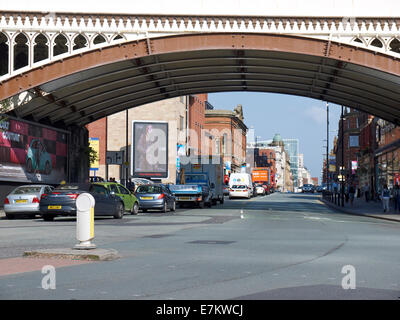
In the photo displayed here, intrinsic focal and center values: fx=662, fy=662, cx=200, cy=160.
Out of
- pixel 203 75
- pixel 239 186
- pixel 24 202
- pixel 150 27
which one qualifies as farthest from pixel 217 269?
pixel 239 186

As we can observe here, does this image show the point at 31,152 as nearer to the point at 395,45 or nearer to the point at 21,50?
the point at 21,50

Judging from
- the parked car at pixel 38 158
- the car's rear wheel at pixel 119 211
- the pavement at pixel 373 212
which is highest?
the parked car at pixel 38 158

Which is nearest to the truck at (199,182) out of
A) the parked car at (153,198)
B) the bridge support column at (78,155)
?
the parked car at (153,198)

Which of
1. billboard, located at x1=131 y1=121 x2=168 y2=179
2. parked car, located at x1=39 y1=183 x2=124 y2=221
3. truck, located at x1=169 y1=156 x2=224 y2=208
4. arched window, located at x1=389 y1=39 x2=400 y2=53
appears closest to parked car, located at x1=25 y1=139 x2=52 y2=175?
truck, located at x1=169 y1=156 x2=224 y2=208

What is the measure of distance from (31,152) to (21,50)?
6.11 metres

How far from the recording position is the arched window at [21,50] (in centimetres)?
3606

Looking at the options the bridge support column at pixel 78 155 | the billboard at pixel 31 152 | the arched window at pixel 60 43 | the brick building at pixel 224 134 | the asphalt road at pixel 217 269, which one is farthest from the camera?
the brick building at pixel 224 134

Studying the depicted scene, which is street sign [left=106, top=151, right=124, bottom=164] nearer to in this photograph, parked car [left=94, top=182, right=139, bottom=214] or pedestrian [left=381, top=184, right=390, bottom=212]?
parked car [left=94, top=182, right=139, bottom=214]

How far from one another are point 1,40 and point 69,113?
367 inches

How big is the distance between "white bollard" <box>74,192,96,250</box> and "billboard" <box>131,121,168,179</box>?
206 ft

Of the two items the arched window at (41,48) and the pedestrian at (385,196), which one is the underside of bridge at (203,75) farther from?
the pedestrian at (385,196)

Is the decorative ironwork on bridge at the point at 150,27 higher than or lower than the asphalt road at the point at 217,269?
higher

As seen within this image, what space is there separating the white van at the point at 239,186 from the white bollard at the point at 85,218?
191ft

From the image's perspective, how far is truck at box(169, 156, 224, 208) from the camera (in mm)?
42750
